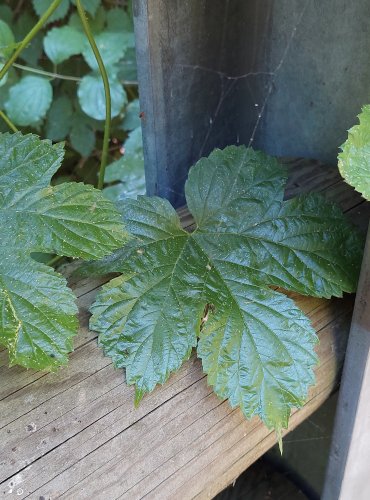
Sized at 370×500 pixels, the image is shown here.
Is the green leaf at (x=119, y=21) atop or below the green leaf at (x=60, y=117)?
atop

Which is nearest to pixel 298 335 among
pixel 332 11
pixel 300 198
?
pixel 300 198

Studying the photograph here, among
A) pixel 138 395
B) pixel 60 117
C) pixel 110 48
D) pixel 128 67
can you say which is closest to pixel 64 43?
pixel 110 48

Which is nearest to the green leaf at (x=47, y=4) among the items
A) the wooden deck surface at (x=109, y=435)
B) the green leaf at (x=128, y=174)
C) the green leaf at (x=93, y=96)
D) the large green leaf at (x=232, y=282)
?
the green leaf at (x=93, y=96)

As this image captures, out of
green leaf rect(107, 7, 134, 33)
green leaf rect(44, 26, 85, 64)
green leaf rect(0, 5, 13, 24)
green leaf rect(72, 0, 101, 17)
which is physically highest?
green leaf rect(72, 0, 101, 17)

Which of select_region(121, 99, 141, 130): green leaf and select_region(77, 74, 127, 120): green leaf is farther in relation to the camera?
select_region(121, 99, 141, 130): green leaf

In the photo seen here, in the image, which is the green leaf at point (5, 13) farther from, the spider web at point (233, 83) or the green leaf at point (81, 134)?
the spider web at point (233, 83)

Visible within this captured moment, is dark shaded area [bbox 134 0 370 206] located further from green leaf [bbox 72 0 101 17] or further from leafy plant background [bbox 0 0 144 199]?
green leaf [bbox 72 0 101 17]

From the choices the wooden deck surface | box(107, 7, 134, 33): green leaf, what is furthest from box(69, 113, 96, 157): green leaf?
the wooden deck surface
